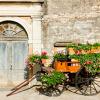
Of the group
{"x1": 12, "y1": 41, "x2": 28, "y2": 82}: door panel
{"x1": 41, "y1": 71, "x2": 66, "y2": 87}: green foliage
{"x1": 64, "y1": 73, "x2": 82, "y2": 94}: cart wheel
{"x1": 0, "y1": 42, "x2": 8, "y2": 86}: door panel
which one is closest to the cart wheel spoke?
{"x1": 64, "y1": 73, "x2": 82, "y2": 94}: cart wheel

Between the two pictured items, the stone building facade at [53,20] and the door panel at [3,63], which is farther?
the door panel at [3,63]

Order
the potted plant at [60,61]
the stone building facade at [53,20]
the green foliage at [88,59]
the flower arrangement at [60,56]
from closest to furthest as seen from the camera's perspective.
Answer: the green foliage at [88,59], the potted plant at [60,61], the flower arrangement at [60,56], the stone building facade at [53,20]

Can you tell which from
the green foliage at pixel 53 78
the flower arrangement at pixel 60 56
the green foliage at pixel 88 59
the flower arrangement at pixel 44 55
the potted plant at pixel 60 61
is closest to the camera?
the green foliage at pixel 53 78

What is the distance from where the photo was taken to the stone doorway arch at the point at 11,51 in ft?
46.9

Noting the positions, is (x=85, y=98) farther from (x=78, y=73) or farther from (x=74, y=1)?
(x=74, y=1)

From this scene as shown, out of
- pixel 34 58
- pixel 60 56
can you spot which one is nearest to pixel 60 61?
pixel 60 56

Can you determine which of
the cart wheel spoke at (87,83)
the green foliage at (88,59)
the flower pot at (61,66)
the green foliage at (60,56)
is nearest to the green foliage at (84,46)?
the green foliage at (88,59)

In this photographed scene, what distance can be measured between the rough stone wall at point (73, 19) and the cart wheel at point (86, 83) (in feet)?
5.15

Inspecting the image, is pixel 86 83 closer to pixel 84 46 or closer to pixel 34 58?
pixel 84 46

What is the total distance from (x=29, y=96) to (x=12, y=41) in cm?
233

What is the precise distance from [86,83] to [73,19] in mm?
2435

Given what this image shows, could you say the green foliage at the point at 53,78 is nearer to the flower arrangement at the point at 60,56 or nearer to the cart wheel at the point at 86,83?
the cart wheel at the point at 86,83

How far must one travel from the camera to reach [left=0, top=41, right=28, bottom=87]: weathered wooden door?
14.3 m

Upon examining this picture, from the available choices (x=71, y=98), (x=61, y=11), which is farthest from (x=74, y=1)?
(x=71, y=98)
